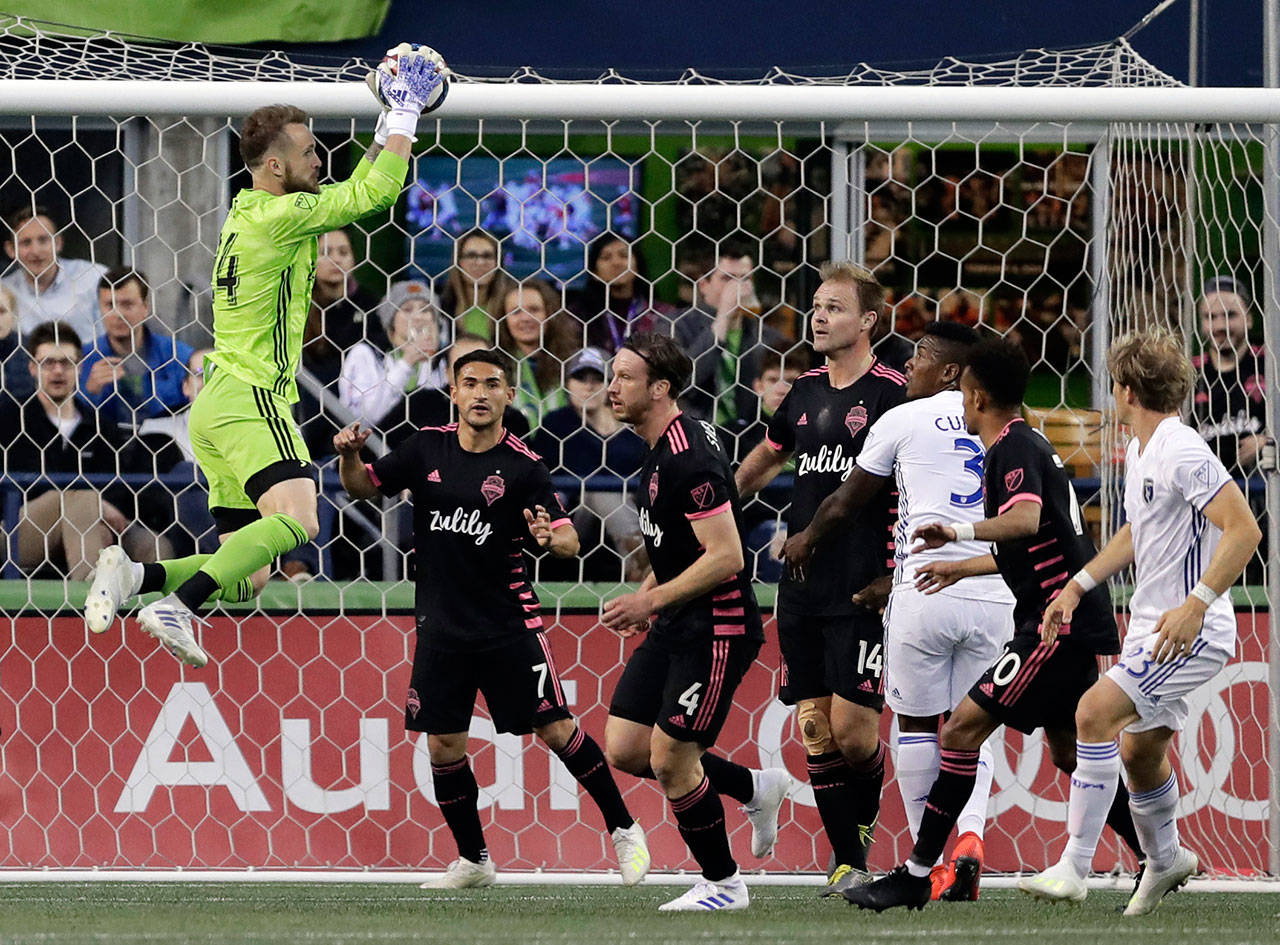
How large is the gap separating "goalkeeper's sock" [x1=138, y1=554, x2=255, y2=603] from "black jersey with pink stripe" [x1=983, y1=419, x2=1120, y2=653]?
226 centimetres

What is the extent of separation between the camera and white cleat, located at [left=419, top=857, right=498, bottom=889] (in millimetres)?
6434

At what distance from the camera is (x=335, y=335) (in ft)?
25.3

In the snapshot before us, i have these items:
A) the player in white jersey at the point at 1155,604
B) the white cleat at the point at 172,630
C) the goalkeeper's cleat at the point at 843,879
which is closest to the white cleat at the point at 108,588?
the white cleat at the point at 172,630

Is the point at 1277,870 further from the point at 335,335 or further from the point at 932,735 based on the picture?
the point at 335,335

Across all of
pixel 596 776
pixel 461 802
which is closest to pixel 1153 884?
pixel 596 776

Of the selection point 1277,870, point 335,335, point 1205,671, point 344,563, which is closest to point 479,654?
point 344,563

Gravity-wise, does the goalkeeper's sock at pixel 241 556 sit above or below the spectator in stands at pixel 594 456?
below

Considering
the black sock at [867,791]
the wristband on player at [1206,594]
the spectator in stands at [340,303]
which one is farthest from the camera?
the spectator in stands at [340,303]

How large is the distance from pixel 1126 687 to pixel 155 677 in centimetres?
352

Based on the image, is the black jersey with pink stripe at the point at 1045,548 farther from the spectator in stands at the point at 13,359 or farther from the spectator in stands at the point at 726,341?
the spectator in stands at the point at 13,359

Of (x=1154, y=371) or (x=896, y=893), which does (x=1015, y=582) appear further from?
(x=896, y=893)

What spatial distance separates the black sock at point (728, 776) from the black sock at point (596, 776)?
Answer: 30 cm

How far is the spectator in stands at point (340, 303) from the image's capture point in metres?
7.67

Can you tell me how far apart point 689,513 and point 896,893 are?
3.96 ft
